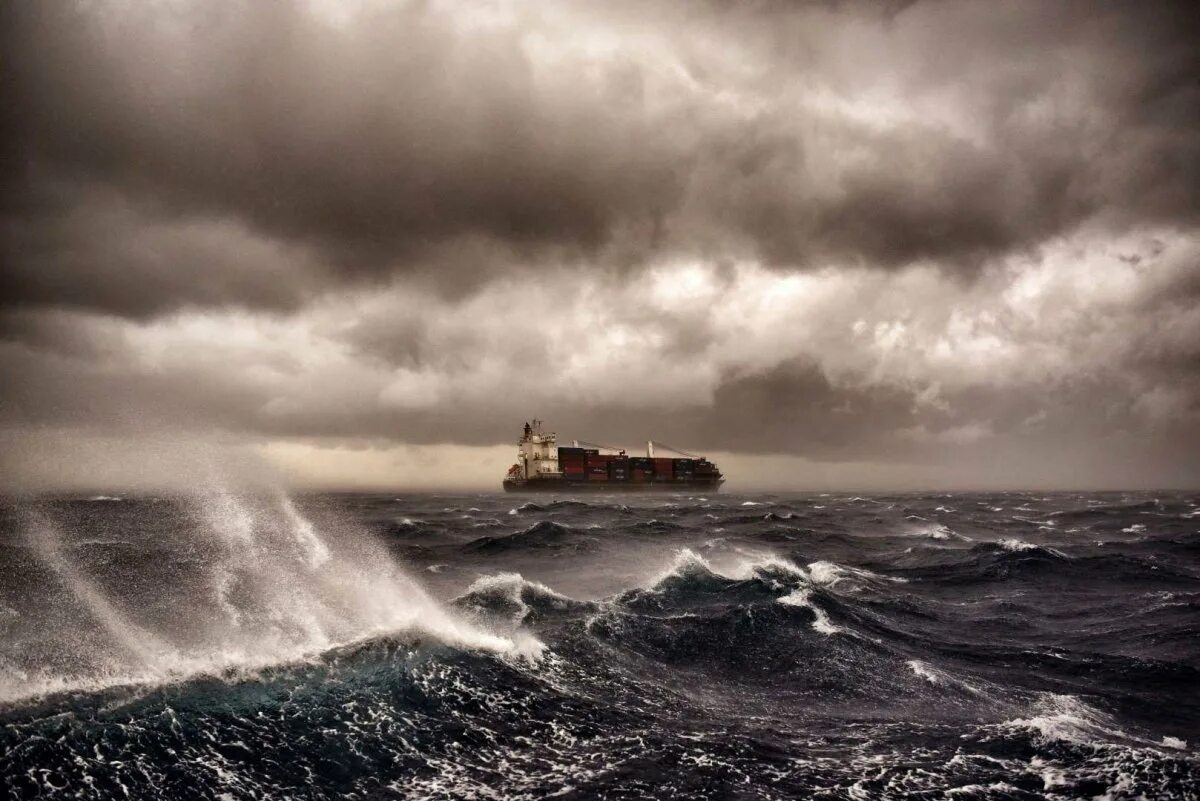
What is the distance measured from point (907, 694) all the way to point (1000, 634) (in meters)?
9.39

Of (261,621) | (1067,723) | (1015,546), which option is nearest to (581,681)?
(261,621)

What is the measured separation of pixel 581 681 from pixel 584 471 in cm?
14044

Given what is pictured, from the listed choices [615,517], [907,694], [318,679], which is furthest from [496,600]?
[615,517]

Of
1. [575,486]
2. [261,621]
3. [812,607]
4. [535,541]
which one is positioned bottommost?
[575,486]

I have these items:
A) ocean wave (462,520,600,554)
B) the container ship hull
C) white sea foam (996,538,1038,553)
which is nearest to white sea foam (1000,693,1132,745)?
white sea foam (996,538,1038,553)

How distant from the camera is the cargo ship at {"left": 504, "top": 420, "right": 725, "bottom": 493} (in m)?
154

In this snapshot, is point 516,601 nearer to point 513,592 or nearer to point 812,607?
point 513,592

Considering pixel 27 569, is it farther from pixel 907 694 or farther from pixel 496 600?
pixel 907 694

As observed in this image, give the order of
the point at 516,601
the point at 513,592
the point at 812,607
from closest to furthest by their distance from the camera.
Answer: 1. the point at 516,601
2. the point at 812,607
3. the point at 513,592

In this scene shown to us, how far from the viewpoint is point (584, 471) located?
156375 mm

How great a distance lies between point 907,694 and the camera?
16.1 m

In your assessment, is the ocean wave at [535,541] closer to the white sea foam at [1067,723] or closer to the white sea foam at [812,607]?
the white sea foam at [812,607]

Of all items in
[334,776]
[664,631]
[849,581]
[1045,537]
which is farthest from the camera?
[1045,537]

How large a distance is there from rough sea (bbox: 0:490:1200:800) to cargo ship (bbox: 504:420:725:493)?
396 feet
